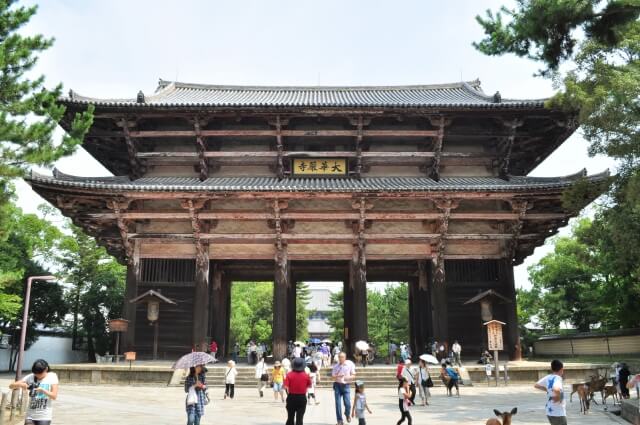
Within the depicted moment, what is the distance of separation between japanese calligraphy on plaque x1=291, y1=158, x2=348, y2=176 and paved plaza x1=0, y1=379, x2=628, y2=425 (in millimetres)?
9303

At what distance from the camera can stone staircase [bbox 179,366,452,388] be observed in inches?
737

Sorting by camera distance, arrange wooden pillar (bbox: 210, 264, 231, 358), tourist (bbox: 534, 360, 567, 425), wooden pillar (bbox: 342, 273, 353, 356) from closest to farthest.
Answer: tourist (bbox: 534, 360, 567, 425)
wooden pillar (bbox: 210, 264, 231, 358)
wooden pillar (bbox: 342, 273, 353, 356)

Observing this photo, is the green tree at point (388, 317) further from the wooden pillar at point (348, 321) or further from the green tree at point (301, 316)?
the wooden pillar at point (348, 321)

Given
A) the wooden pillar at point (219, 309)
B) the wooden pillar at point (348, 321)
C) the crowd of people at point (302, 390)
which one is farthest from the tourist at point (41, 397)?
the wooden pillar at point (348, 321)

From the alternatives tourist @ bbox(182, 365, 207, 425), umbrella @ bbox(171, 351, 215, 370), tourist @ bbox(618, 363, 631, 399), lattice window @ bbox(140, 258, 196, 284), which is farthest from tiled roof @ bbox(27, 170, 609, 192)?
tourist @ bbox(182, 365, 207, 425)

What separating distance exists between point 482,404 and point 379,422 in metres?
4.32

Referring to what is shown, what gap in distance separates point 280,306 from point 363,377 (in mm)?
4435

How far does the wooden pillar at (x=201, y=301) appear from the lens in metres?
20.3

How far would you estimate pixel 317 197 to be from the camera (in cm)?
2011

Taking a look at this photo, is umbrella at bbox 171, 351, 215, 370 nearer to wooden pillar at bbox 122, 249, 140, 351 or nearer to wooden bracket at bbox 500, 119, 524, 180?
wooden pillar at bbox 122, 249, 140, 351

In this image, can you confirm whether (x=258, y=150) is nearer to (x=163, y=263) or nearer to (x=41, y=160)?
(x=163, y=263)

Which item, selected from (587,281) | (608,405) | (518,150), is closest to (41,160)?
(608,405)

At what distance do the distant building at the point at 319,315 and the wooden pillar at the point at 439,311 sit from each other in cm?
5179

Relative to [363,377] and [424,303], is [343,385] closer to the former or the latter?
[363,377]
